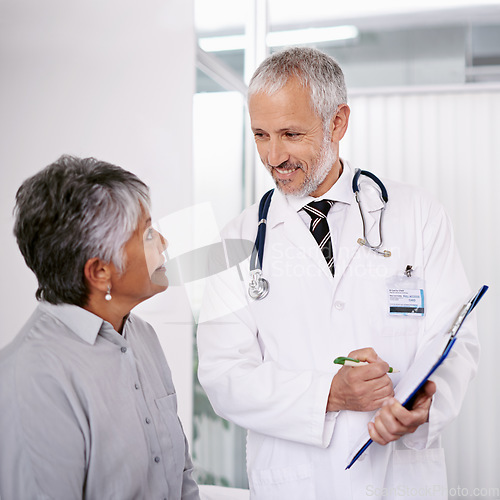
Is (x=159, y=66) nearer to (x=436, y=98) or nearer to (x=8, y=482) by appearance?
(x=8, y=482)

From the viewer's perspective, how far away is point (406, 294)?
4.81 feet

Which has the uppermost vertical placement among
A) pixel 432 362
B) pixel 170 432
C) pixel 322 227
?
pixel 322 227

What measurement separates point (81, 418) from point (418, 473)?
0.84 metres

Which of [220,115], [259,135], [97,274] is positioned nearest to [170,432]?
[97,274]

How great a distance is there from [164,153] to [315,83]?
58cm

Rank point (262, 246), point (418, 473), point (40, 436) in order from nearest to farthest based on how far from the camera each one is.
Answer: point (40, 436), point (418, 473), point (262, 246)

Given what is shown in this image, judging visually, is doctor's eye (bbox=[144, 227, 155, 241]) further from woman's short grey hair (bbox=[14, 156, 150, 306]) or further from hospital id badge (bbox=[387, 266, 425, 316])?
hospital id badge (bbox=[387, 266, 425, 316])

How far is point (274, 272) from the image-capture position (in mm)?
1550

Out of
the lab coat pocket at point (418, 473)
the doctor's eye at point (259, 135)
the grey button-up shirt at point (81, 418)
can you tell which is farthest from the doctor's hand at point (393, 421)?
the doctor's eye at point (259, 135)

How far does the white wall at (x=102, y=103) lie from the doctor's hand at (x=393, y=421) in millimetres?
789

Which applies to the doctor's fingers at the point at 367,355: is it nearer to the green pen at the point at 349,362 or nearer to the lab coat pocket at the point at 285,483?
the green pen at the point at 349,362

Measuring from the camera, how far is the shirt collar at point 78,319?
1.22 meters

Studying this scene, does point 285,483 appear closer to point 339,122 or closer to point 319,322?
point 319,322

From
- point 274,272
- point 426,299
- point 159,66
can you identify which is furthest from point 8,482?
point 159,66
